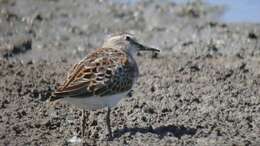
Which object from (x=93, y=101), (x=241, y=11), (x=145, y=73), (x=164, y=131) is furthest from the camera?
(x=241, y=11)

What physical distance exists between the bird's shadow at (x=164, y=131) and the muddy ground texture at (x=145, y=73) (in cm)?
1

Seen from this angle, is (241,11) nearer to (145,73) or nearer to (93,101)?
(145,73)

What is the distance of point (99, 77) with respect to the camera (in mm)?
10367

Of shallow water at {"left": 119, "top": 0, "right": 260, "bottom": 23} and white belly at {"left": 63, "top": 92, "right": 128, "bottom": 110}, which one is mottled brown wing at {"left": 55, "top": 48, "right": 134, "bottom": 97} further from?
shallow water at {"left": 119, "top": 0, "right": 260, "bottom": 23}

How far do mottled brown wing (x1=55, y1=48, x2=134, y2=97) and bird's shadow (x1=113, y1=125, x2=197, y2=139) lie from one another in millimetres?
542

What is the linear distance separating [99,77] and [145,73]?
3.26m

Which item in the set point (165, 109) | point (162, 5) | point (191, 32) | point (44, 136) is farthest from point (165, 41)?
point (44, 136)

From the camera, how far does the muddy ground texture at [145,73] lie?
35.4 ft

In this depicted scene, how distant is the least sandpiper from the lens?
1024cm

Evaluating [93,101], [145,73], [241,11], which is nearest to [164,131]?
[93,101]

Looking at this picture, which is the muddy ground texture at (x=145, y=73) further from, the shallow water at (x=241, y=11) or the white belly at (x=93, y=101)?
the white belly at (x=93, y=101)

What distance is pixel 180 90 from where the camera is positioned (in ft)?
41.2

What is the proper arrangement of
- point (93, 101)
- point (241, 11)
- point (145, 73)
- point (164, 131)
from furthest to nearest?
1. point (241, 11)
2. point (145, 73)
3. point (164, 131)
4. point (93, 101)

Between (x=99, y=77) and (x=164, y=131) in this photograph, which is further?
(x=164, y=131)
